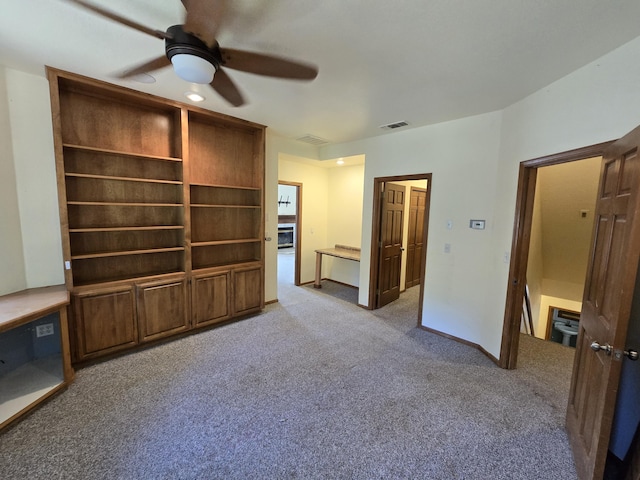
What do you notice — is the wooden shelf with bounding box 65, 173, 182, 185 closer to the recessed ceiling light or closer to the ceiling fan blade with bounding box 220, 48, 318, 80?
the recessed ceiling light

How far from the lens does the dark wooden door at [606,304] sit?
4.36 feet

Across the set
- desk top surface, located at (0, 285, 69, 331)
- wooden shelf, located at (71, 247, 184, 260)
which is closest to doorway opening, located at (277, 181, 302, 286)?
wooden shelf, located at (71, 247, 184, 260)

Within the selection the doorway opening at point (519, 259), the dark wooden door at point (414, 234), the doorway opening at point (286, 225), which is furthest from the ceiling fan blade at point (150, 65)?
the doorway opening at point (286, 225)

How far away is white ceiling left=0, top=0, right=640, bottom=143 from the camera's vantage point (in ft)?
4.76

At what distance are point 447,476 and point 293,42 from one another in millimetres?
2855

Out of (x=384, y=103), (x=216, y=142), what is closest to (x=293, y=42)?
(x=384, y=103)

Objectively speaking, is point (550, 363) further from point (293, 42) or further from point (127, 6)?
point (127, 6)

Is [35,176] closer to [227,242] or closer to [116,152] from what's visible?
[116,152]

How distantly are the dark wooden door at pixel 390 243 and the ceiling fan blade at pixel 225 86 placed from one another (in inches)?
94.8

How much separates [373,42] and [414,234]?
408 centimetres

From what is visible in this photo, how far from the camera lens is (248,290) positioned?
12.5ft

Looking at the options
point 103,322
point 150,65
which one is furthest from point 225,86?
point 103,322

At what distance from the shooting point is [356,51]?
6.04 ft

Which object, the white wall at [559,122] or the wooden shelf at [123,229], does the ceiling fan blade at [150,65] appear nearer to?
the wooden shelf at [123,229]
